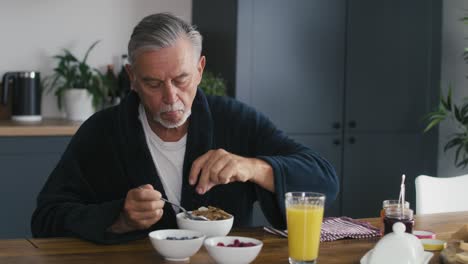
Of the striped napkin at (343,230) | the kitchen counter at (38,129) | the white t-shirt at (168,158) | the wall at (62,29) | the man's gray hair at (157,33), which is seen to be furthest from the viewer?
the wall at (62,29)

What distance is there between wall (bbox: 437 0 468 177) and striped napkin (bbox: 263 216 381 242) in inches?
101

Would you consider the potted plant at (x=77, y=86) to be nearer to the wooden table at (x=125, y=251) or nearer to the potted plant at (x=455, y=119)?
the potted plant at (x=455, y=119)

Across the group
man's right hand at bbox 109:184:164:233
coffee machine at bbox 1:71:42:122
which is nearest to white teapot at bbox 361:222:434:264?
man's right hand at bbox 109:184:164:233

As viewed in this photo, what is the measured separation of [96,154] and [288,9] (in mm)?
2017

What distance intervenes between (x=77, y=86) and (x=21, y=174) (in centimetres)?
65

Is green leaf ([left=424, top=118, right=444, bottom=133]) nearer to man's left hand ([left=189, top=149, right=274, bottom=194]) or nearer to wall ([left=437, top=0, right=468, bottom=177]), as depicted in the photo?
wall ([left=437, top=0, right=468, bottom=177])

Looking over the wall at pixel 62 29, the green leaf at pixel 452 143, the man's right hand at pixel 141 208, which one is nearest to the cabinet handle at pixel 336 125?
the green leaf at pixel 452 143

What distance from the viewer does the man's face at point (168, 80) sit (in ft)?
7.03

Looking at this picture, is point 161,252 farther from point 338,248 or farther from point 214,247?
point 338,248

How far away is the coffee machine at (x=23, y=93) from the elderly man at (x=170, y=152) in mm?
1744

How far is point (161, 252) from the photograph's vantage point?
171 cm

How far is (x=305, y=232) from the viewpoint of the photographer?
1685 millimetres

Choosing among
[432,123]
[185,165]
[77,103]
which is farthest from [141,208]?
[432,123]

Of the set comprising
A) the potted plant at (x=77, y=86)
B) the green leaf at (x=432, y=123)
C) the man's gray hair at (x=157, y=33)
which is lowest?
the green leaf at (x=432, y=123)
